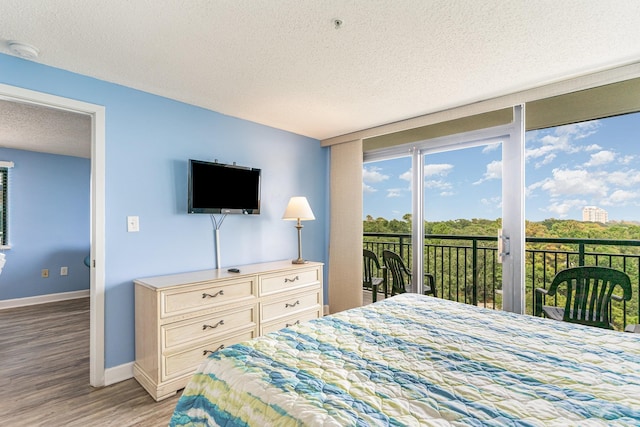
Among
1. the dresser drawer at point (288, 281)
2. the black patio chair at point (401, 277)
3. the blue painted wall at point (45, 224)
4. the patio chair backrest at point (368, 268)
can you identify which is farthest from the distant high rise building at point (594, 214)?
the blue painted wall at point (45, 224)

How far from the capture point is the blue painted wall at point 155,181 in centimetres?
241

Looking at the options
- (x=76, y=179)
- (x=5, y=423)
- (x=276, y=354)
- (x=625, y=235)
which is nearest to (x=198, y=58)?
(x=276, y=354)

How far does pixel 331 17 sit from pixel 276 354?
66.7 inches

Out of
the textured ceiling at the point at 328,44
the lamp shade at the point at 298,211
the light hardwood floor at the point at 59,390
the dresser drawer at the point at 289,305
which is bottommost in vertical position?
the light hardwood floor at the point at 59,390

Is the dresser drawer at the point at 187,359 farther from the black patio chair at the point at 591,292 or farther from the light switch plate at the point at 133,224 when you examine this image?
the black patio chair at the point at 591,292

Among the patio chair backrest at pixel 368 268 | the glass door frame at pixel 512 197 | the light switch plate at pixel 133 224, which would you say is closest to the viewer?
the light switch plate at pixel 133 224

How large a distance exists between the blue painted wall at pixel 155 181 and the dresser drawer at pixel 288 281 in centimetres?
52

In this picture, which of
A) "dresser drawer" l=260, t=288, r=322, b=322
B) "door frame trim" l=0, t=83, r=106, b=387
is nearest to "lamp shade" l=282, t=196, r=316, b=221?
"dresser drawer" l=260, t=288, r=322, b=322

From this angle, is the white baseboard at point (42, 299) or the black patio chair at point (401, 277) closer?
the black patio chair at point (401, 277)

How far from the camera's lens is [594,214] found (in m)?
3.05

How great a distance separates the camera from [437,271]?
382 cm

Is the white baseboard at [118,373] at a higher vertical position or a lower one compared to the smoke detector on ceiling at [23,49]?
lower

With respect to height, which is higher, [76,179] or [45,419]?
[76,179]

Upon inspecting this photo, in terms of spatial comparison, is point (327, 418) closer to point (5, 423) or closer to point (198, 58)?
point (198, 58)
